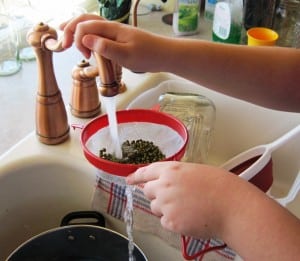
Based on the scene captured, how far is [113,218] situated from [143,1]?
732 mm

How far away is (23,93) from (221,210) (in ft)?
1.86

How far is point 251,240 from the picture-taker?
0.53m

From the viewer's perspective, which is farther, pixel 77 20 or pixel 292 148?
pixel 292 148

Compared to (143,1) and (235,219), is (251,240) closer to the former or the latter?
(235,219)

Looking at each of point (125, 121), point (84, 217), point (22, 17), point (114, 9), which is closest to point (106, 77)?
point (125, 121)

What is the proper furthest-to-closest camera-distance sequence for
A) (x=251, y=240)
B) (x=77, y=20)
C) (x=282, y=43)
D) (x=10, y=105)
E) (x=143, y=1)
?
(x=143, y=1)
(x=282, y=43)
(x=10, y=105)
(x=77, y=20)
(x=251, y=240)

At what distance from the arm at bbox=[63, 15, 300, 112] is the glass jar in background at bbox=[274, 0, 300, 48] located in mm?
366

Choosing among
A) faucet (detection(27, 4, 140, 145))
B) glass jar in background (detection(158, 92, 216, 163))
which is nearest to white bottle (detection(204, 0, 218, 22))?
glass jar in background (detection(158, 92, 216, 163))

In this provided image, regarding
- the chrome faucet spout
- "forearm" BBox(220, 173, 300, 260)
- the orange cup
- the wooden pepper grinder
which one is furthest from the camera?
the orange cup

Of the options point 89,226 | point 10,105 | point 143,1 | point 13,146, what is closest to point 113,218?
point 89,226

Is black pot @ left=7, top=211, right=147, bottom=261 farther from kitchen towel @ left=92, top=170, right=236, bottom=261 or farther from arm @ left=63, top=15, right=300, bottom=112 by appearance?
arm @ left=63, top=15, right=300, bottom=112

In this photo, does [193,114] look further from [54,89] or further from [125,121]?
[54,89]

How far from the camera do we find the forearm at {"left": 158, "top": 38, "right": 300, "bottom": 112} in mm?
712

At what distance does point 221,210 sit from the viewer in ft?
1.81
